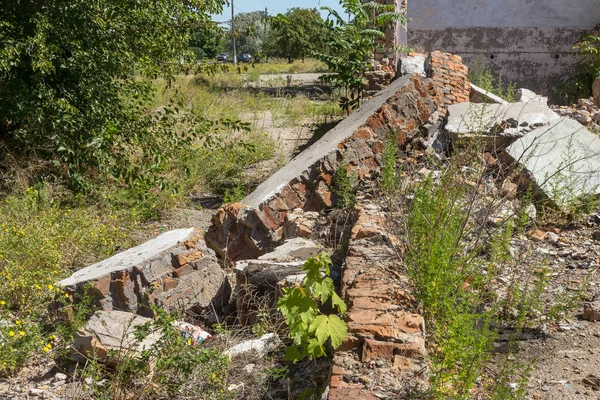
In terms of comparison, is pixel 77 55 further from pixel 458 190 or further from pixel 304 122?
pixel 304 122

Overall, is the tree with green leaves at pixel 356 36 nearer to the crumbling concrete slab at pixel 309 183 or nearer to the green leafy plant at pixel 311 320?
the crumbling concrete slab at pixel 309 183

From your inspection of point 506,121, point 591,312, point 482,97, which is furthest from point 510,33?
point 591,312

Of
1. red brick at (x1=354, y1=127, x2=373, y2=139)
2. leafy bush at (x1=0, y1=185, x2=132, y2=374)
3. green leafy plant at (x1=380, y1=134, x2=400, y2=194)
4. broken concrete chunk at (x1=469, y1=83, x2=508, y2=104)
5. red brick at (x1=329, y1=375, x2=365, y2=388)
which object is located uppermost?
broken concrete chunk at (x1=469, y1=83, x2=508, y2=104)

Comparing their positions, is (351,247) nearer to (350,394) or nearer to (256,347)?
(256,347)

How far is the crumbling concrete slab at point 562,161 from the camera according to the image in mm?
5543

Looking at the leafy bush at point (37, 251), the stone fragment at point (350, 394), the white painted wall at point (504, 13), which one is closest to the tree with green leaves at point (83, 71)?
the leafy bush at point (37, 251)

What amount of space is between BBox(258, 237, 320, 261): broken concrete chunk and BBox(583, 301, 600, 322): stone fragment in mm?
1870

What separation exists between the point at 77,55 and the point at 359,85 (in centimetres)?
575

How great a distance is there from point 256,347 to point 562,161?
319 cm

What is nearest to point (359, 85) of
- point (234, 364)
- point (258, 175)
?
point (258, 175)

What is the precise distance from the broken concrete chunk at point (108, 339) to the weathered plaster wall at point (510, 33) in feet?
35.5

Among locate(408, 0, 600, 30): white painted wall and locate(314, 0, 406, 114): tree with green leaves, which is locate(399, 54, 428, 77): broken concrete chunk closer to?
locate(314, 0, 406, 114): tree with green leaves

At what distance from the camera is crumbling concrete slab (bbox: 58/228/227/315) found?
15.6 feet

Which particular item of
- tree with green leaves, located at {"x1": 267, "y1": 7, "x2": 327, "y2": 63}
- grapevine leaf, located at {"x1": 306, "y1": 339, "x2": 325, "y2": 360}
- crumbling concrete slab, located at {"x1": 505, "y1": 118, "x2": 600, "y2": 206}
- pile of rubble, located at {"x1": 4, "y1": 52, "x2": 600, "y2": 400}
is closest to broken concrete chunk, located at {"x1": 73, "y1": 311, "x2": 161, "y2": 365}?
pile of rubble, located at {"x1": 4, "y1": 52, "x2": 600, "y2": 400}
